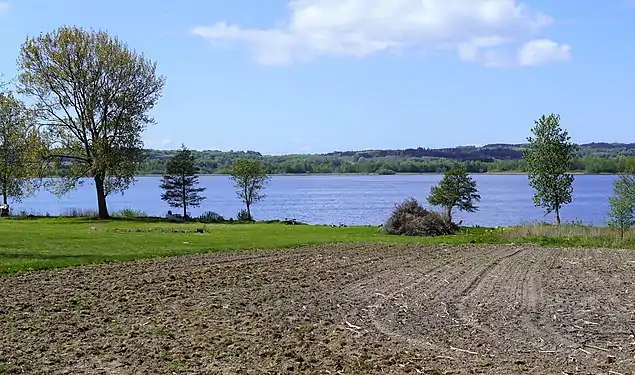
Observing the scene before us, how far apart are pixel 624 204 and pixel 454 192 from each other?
1377 centimetres

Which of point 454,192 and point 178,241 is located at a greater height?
point 178,241

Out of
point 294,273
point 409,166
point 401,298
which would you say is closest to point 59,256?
point 294,273

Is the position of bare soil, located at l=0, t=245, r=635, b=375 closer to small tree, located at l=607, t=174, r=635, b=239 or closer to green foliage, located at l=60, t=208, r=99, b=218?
small tree, located at l=607, t=174, r=635, b=239

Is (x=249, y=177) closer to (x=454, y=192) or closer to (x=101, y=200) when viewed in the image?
(x=454, y=192)

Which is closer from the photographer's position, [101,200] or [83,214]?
[101,200]

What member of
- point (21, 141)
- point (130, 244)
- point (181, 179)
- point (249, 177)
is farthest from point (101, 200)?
point (130, 244)

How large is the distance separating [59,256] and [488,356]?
573 inches

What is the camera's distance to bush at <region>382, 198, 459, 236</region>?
1417 inches

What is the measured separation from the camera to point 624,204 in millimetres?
45562

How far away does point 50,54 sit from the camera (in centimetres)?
4653

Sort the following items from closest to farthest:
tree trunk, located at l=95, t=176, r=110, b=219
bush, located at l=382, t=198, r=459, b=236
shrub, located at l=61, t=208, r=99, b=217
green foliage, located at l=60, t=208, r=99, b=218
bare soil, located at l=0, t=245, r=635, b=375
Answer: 1. bare soil, located at l=0, t=245, r=635, b=375
2. bush, located at l=382, t=198, r=459, b=236
3. tree trunk, located at l=95, t=176, r=110, b=219
4. green foliage, located at l=60, t=208, r=99, b=218
5. shrub, located at l=61, t=208, r=99, b=217

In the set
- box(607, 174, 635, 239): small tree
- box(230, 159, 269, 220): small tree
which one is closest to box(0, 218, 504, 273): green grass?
box(607, 174, 635, 239): small tree

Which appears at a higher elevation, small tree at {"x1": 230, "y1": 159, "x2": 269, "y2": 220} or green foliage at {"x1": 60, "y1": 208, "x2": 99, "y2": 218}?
small tree at {"x1": 230, "y1": 159, "x2": 269, "y2": 220}

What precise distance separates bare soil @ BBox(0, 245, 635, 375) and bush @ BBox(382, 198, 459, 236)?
51.4 ft
